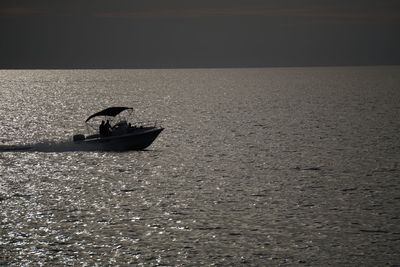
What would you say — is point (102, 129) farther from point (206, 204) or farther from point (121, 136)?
point (206, 204)

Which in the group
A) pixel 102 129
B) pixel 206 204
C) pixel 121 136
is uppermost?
pixel 102 129

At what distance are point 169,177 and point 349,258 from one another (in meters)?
23.1

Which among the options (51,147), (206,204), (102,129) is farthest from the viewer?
(51,147)

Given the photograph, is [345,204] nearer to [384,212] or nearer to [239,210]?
[384,212]

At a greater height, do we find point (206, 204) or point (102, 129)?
point (102, 129)

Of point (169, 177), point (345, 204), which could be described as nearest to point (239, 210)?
point (345, 204)

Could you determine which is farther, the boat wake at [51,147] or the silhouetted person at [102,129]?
the boat wake at [51,147]

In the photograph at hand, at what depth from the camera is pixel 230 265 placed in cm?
2561

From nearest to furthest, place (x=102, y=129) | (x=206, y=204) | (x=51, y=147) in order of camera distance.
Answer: (x=206, y=204) < (x=102, y=129) < (x=51, y=147)

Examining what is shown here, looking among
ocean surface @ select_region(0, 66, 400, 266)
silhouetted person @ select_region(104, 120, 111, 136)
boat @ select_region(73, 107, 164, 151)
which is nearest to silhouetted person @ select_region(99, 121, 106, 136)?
silhouetted person @ select_region(104, 120, 111, 136)

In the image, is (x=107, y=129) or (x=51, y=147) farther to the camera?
(x=51, y=147)

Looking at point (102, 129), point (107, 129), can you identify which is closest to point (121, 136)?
point (107, 129)

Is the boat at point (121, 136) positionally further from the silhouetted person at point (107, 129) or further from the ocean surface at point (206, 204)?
the ocean surface at point (206, 204)

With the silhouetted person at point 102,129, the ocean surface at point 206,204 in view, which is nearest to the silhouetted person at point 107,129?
the silhouetted person at point 102,129
